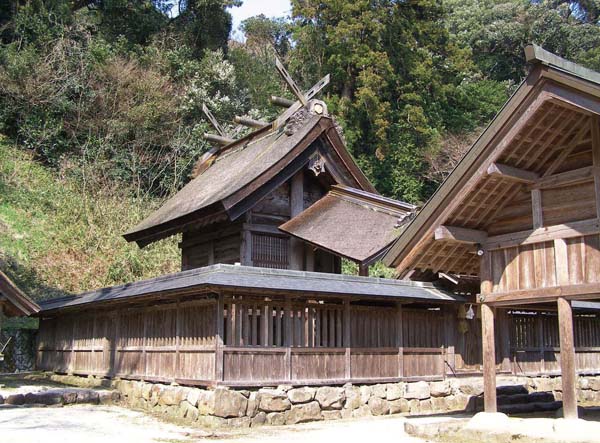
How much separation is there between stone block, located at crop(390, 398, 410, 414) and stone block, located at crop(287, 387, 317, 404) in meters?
2.21

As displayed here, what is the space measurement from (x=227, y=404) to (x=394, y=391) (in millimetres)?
4399

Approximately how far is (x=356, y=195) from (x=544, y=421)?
10.00 meters

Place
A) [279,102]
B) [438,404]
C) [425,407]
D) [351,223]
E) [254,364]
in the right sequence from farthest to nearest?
[279,102] < [351,223] < [438,404] < [425,407] < [254,364]

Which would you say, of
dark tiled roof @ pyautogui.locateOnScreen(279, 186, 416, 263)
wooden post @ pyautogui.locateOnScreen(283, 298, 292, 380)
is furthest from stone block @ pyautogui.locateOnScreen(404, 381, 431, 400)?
wooden post @ pyautogui.locateOnScreen(283, 298, 292, 380)

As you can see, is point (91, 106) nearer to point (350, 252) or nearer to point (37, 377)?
point (37, 377)

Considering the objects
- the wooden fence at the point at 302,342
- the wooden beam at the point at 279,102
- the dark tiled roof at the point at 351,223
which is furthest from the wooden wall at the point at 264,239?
the wooden fence at the point at 302,342

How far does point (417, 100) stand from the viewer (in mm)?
37250

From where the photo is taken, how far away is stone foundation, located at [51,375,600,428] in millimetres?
12148

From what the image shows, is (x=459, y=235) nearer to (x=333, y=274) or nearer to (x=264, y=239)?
(x=333, y=274)

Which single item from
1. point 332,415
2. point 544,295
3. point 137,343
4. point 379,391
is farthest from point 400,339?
point 137,343

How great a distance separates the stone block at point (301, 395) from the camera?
1297 centimetres

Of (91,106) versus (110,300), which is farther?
(91,106)

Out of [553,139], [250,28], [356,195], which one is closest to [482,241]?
[553,139]

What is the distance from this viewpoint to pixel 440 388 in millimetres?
15164
